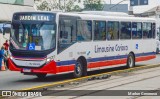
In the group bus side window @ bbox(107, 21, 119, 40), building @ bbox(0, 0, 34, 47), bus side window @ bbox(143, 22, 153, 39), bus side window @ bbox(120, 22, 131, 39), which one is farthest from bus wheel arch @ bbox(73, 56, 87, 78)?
building @ bbox(0, 0, 34, 47)

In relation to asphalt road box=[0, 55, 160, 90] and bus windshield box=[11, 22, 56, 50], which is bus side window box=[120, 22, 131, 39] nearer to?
asphalt road box=[0, 55, 160, 90]

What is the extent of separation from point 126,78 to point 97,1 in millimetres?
64467

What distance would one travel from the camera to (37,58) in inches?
747

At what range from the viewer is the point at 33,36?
63.2ft

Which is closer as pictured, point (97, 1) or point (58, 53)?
point (58, 53)

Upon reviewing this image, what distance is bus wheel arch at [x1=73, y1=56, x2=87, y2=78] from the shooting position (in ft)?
67.2

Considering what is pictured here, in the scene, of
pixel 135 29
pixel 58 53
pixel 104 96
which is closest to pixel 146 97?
pixel 104 96

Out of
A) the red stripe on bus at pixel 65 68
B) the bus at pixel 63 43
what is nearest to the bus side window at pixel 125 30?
the bus at pixel 63 43

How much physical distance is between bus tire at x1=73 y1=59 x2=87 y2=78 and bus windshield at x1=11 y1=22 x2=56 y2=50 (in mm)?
1979

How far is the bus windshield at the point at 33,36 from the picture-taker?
62.3ft

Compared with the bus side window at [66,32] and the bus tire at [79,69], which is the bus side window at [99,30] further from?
the bus side window at [66,32]

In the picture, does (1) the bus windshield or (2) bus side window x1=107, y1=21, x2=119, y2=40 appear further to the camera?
(2) bus side window x1=107, y1=21, x2=119, y2=40

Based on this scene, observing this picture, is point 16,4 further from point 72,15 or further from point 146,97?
point 146,97

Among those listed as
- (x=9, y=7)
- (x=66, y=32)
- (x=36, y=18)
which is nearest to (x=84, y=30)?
(x=66, y=32)
